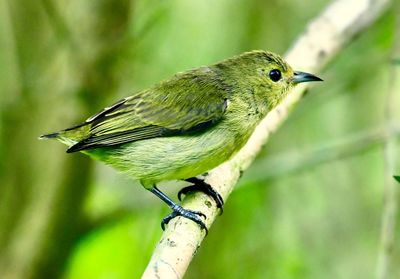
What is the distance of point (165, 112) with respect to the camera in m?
→ 4.87

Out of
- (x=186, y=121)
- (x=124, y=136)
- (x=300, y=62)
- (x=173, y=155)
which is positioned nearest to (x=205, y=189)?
(x=173, y=155)

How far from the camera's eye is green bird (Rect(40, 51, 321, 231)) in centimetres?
454

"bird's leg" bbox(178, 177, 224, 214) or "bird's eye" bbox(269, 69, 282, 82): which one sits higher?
"bird's eye" bbox(269, 69, 282, 82)

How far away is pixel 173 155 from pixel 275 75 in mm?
925

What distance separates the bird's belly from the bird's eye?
2.01 feet

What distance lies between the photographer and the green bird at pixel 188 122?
14.9 feet

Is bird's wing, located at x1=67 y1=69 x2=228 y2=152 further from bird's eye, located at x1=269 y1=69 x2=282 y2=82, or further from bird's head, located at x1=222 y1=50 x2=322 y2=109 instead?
bird's eye, located at x1=269 y1=69 x2=282 y2=82

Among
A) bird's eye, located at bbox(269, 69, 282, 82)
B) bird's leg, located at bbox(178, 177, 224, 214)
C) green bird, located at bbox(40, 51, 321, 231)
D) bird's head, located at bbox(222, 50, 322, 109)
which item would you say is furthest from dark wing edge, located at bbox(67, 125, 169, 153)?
bird's eye, located at bbox(269, 69, 282, 82)

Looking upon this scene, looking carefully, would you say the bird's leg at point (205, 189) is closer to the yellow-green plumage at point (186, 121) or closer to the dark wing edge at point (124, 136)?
the yellow-green plumage at point (186, 121)

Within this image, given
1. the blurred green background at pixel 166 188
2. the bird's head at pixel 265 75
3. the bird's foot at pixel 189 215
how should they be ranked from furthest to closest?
the blurred green background at pixel 166 188, the bird's head at pixel 265 75, the bird's foot at pixel 189 215

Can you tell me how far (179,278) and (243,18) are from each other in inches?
155

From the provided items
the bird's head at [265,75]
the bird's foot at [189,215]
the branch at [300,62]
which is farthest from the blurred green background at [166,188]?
the bird's foot at [189,215]

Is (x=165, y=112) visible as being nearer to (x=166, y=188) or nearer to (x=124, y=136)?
(x=124, y=136)

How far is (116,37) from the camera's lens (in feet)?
18.7
